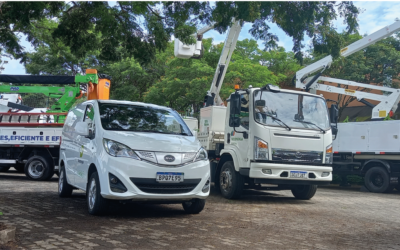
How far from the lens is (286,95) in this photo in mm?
10312

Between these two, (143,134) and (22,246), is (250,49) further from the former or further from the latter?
(22,246)

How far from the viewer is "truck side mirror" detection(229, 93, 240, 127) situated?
9.99 metres

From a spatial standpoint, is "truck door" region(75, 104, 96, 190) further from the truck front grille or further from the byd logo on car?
the truck front grille

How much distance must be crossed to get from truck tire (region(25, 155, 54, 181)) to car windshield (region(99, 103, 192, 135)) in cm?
748

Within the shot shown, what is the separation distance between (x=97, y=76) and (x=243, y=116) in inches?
307

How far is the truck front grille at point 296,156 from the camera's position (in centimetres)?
973

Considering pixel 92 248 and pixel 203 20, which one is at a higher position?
pixel 203 20

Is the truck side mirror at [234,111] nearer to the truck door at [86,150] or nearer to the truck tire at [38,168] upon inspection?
the truck door at [86,150]

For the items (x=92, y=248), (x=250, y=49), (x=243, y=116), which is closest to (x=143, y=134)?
(x=92, y=248)

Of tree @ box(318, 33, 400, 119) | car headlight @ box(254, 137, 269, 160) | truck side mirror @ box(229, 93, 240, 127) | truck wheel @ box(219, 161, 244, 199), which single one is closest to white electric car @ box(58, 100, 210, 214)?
truck side mirror @ box(229, 93, 240, 127)

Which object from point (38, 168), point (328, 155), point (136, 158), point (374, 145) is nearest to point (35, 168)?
Answer: point (38, 168)

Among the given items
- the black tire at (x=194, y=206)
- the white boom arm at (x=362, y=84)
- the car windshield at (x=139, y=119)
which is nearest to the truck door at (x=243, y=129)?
the car windshield at (x=139, y=119)

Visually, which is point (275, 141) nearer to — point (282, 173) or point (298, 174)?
point (282, 173)

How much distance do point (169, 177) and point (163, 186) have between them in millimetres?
166
